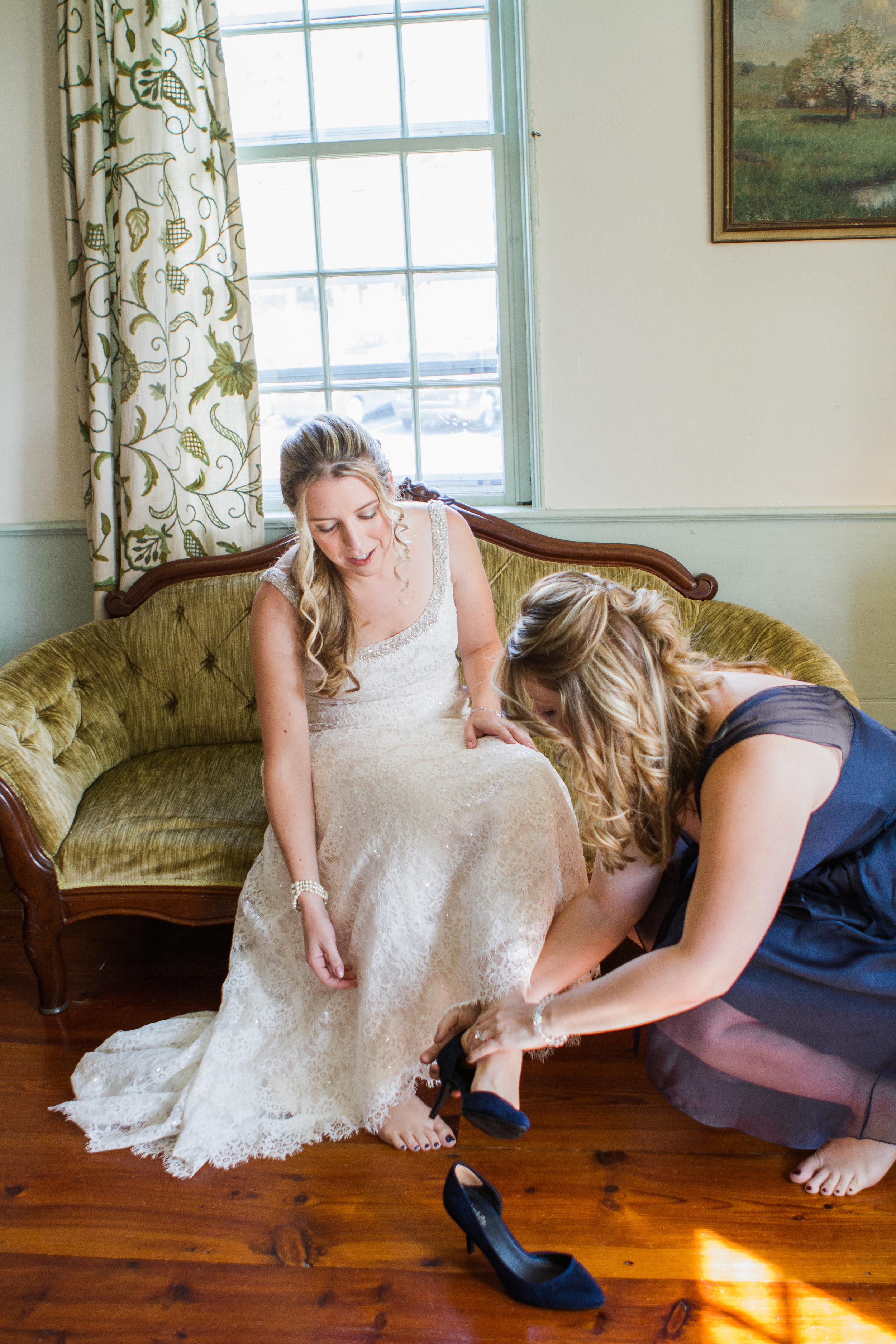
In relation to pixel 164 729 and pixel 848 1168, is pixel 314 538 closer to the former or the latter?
pixel 164 729

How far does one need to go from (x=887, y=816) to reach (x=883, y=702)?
60.2 inches

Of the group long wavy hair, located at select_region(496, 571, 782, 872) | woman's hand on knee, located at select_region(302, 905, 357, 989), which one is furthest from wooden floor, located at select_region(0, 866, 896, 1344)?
long wavy hair, located at select_region(496, 571, 782, 872)

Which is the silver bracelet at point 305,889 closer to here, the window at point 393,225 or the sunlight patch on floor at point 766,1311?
the sunlight patch on floor at point 766,1311

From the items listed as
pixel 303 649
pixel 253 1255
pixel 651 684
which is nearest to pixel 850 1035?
pixel 651 684

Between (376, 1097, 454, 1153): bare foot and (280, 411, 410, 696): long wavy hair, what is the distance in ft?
2.69

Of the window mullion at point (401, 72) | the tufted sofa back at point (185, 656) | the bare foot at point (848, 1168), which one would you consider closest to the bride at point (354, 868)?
the bare foot at point (848, 1168)

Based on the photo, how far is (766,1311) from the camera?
128 cm

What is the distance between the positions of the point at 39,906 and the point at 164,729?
25.5 inches

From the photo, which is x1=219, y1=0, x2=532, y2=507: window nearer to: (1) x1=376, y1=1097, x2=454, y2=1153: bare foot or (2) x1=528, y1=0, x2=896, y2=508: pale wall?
(2) x1=528, y1=0, x2=896, y2=508: pale wall

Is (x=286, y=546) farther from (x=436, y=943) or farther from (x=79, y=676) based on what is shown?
(x=436, y=943)

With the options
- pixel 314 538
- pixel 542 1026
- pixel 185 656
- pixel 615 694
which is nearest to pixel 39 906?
pixel 185 656

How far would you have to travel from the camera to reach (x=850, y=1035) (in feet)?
4.46

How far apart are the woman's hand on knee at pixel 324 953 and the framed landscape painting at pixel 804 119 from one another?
2083 millimetres

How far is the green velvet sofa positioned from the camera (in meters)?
2.10
